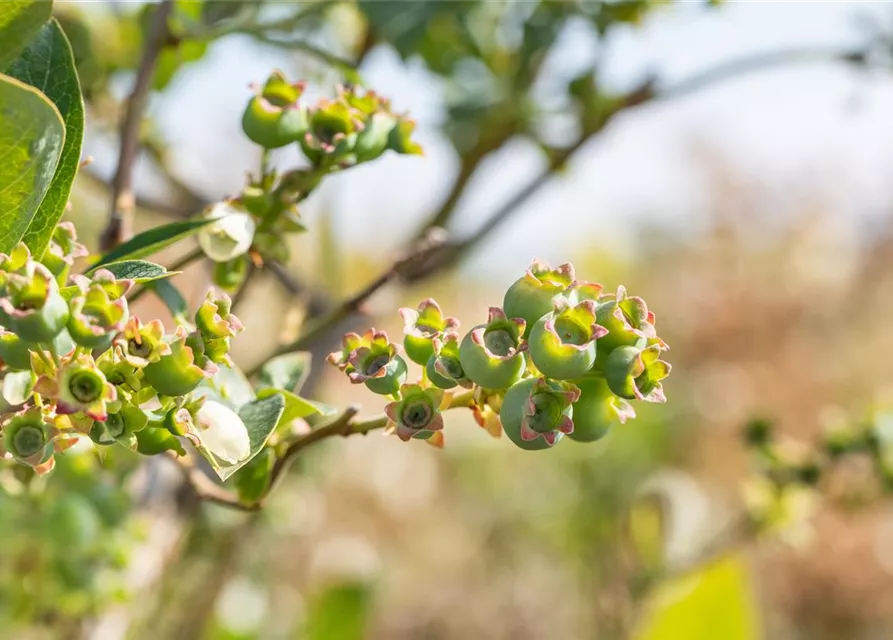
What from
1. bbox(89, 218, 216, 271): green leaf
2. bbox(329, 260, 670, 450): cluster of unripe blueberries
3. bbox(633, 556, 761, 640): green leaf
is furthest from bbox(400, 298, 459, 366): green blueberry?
bbox(633, 556, 761, 640): green leaf

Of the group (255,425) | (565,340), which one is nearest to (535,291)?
(565,340)

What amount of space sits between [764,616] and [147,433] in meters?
2.70

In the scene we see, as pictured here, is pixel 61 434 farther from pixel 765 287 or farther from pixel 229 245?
pixel 765 287

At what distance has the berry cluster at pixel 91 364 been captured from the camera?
0.28 meters

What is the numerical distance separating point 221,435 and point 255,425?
0.03 m

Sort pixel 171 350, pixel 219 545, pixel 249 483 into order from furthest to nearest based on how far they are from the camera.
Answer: pixel 219 545 → pixel 249 483 → pixel 171 350

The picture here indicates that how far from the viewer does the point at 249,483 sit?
422mm

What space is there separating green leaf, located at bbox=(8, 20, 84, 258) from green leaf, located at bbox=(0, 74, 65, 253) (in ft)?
0.10

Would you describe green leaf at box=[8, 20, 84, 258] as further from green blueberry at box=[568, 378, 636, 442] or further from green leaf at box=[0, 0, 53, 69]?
green blueberry at box=[568, 378, 636, 442]

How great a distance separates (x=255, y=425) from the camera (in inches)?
14.2

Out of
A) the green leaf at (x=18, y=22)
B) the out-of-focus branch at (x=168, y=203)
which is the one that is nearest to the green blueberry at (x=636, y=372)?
the green leaf at (x=18, y=22)

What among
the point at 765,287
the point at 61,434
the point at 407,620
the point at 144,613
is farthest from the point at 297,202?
the point at 765,287

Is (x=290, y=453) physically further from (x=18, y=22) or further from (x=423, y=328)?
(x=18, y=22)

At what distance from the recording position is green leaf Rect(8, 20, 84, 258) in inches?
14.5
